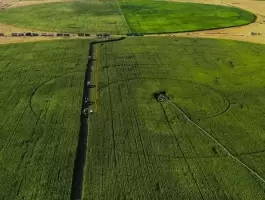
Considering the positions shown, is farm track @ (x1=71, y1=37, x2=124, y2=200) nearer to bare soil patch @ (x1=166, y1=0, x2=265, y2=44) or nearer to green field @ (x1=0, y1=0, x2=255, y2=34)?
green field @ (x1=0, y1=0, x2=255, y2=34)

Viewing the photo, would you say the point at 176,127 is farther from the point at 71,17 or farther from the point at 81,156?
the point at 71,17

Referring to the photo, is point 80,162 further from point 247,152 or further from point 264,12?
point 264,12

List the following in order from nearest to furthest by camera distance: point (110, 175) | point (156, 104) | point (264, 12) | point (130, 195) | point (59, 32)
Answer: point (130, 195), point (110, 175), point (156, 104), point (59, 32), point (264, 12)

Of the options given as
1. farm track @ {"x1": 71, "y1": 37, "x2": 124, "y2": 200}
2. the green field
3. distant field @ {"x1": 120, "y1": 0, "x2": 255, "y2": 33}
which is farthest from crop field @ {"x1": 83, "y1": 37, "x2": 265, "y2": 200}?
the green field

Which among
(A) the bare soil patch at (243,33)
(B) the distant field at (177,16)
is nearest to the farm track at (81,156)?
(A) the bare soil patch at (243,33)

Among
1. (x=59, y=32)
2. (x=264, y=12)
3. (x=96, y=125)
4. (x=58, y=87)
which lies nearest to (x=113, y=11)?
(x=59, y=32)

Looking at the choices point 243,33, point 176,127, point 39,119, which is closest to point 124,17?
point 243,33

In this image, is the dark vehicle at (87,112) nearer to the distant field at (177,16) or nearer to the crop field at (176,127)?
the crop field at (176,127)
